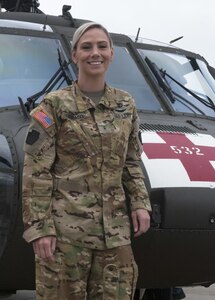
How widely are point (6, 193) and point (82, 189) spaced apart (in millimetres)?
620

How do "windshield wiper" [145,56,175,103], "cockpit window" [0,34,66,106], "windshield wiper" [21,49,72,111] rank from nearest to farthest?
"windshield wiper" [21,49,72,111]
"cockpit window" [0,34,66,106]
"windshield wiper" [145,56,175,103]

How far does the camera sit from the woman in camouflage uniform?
2.92 meters

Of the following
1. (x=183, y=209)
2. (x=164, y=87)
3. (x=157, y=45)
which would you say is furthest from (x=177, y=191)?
(x=157, y=45)

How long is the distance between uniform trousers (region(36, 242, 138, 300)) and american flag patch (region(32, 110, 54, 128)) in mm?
548

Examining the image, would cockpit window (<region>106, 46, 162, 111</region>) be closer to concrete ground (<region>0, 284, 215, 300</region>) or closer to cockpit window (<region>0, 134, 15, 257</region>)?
cockpit window (<region>0, 134, 15, 257</region>)

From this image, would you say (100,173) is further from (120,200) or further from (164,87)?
(164,87)

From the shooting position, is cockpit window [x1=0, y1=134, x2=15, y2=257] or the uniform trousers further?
cockpit window [x1=0, y1=134, x2=15, y2=257]

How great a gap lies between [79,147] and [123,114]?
0.98 ft

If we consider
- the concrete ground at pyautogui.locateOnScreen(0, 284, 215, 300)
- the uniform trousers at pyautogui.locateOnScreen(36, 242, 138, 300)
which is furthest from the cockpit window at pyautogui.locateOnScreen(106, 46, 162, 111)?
the concrete ground at pyautogui.locateOnScreen(0, 284, 215, 300)

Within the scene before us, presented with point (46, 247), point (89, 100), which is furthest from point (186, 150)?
point (46, 247)

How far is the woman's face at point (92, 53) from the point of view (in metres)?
3.03

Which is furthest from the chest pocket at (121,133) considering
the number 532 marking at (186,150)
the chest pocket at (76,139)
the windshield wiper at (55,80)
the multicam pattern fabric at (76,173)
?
the windshield wiper at (55,80)

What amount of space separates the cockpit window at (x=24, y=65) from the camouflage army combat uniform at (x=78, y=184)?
1021 mm

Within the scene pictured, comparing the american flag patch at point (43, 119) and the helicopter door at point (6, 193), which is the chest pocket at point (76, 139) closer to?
the american flag patch at point (43, 119)
